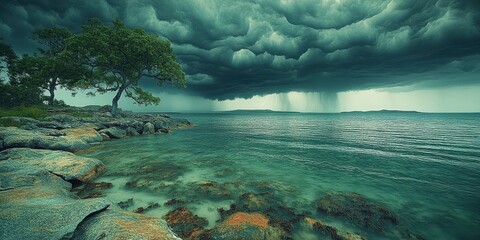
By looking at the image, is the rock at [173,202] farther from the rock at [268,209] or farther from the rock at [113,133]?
the rock at [113,133]

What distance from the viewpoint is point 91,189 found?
8578 millimetres

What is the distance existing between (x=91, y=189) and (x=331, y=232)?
9.39m

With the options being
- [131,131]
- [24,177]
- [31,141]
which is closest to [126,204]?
[24,177]

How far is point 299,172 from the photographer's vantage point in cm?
1253

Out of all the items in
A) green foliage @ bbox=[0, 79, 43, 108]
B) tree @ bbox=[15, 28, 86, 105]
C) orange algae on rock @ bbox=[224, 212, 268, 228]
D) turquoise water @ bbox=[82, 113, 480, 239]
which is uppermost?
tree @ bbox=[15, 28, 86, 105]

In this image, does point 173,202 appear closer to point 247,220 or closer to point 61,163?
point 247,220

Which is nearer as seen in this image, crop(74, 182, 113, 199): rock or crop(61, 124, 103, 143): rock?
crop(74, 182, 113, 199): rock

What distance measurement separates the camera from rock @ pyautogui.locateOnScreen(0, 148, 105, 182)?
8.89m

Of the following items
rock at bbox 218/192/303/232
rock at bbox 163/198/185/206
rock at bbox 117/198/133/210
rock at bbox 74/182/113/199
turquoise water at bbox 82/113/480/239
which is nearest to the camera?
rock at bbox 218/192/303/232

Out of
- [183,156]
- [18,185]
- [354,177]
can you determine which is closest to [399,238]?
[354,177]

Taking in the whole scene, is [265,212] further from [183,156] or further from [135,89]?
[135,89]

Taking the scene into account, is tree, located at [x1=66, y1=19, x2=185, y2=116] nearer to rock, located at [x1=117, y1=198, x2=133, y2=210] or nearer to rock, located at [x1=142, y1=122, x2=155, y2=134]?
rock, located at [x1=142, y1=122, x2=155, y2=134]

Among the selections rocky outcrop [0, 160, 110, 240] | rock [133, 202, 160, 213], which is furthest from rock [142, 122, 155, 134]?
rock [133, 202, 160, 213]

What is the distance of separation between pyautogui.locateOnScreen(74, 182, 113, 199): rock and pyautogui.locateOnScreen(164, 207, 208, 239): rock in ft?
11.8
